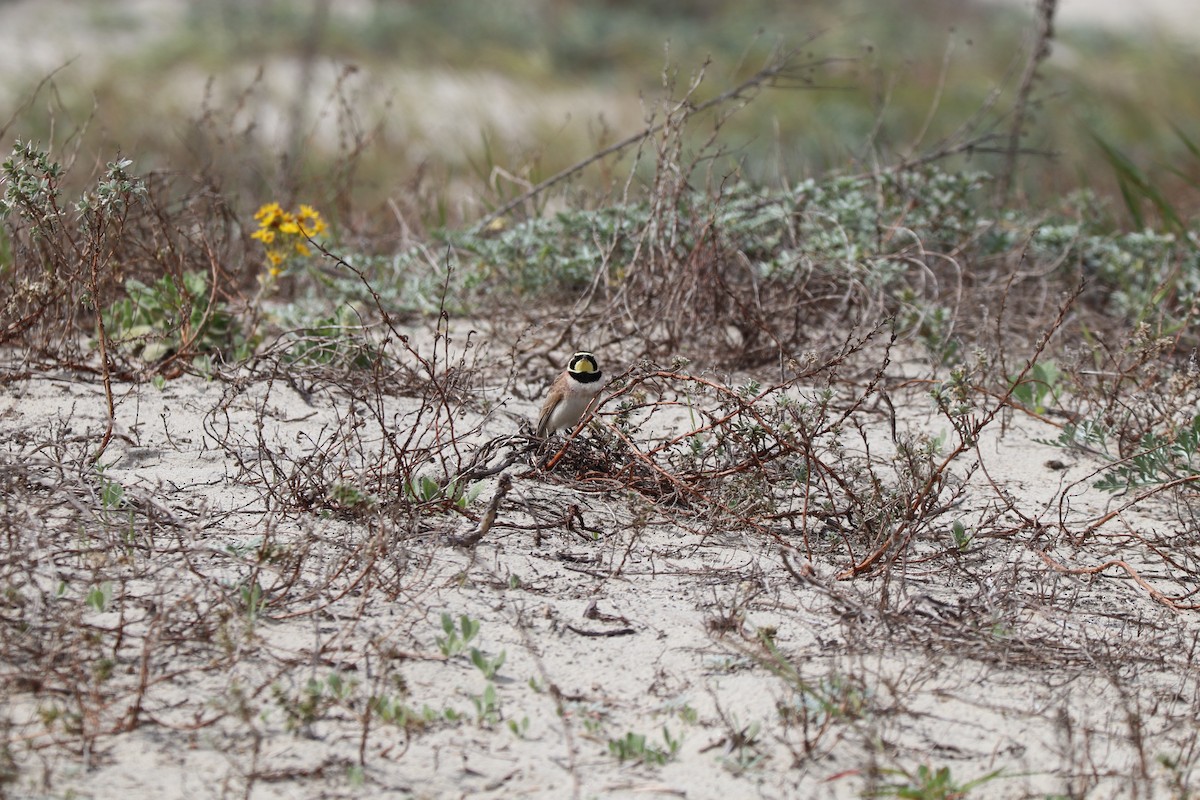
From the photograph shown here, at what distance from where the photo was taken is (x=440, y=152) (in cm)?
1108

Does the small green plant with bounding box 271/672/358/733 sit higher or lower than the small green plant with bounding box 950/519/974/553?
lower

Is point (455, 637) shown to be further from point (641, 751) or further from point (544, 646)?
point (641, 751)

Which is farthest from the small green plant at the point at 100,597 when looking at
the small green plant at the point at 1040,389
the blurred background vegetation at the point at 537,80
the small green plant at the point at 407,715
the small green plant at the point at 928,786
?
the blurred background vegetation at the point at 537,80

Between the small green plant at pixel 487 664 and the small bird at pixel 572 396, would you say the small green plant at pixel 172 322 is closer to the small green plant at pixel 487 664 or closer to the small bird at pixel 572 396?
the small bird at pixel 572 396

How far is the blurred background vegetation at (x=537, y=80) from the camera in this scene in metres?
9.38

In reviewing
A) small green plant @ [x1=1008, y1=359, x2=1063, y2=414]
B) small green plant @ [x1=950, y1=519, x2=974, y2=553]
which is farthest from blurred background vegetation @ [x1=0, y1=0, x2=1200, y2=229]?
small green plant @ [x1=950, y1=519, x2=974, y2=553]

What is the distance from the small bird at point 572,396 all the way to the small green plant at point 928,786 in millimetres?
1566

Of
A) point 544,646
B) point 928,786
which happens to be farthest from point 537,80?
point 928,786

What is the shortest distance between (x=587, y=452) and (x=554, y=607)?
0.75 meters

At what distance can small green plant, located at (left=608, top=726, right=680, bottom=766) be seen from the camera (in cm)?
254

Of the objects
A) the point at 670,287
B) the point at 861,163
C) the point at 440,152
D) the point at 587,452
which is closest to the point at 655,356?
the point at 670,287

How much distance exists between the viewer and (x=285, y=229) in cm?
438

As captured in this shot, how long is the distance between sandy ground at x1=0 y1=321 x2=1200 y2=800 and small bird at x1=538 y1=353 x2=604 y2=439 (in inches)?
4.8

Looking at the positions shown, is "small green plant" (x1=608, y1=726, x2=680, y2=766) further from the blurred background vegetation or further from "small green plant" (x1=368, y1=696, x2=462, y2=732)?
the blurred background vegetation
